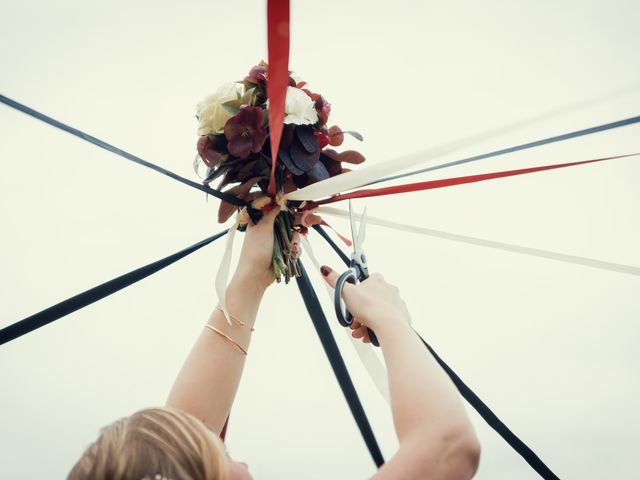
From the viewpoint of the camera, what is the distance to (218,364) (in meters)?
1.84

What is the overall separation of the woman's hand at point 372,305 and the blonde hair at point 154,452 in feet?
1.44

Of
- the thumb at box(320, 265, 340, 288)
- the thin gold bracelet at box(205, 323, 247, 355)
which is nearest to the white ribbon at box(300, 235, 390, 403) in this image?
the thumb at box(320, 265, 340, 288)

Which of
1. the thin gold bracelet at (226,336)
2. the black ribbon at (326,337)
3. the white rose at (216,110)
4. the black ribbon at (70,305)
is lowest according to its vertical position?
the black ribbon at (326,337)

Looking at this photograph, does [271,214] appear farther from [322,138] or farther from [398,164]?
[398,164]

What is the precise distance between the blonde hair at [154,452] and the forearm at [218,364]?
65cm

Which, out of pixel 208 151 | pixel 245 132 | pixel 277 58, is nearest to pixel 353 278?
pixel 277 58

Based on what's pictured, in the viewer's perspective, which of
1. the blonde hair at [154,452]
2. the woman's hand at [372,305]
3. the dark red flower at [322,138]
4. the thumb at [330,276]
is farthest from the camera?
the dark red flower at [322,138]

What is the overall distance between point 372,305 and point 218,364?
0.86 meters

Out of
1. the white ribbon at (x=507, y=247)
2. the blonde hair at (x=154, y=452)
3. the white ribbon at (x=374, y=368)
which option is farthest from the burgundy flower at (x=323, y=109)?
the blonde hair at (x=154, y=452)

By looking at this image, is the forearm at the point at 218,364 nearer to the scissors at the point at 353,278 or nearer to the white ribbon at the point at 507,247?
the white ribbon at the point at 507,247

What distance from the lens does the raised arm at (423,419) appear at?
2.89ft

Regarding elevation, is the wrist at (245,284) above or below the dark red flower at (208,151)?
below

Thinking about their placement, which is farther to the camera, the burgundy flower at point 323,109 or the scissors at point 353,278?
the burgundy flower at point 323,109

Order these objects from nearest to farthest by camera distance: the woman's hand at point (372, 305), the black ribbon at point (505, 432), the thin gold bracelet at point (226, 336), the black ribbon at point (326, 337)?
the woman's hand at point (372, 305)
the thin gold bracelet at point (226, 336)
the black ribbon at point (505, 432)
the black ribbon at point (326, 337)
